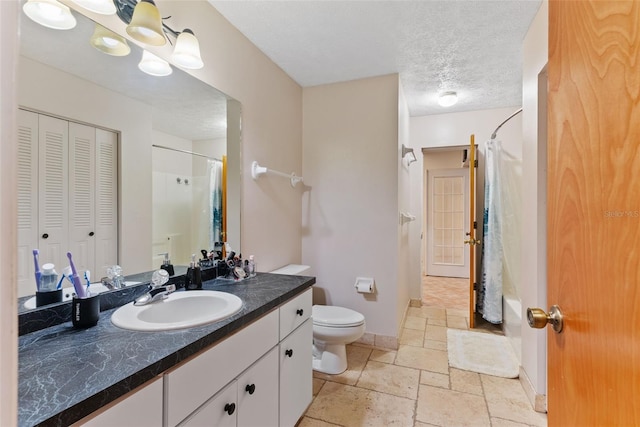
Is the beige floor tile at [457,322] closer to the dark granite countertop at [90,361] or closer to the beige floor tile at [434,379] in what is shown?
the beige floor tile at [434,379]

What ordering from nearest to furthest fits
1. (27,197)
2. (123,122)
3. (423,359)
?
(27,197) < (123,122) < (423,359)

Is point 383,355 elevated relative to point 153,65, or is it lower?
lower

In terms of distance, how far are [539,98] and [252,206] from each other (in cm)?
198

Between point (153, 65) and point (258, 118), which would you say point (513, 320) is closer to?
point (258, 118)

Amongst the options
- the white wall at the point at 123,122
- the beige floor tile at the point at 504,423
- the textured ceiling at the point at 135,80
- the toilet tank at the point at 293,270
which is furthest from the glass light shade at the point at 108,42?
the beige floor tile at the point at 504,423

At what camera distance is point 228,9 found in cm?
181

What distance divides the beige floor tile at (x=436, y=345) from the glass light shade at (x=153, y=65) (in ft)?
9.38

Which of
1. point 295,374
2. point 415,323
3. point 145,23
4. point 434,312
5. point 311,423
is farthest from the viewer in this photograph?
point 434,312

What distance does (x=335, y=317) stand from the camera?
233 centimetres

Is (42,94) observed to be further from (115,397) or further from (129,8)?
(115,397)

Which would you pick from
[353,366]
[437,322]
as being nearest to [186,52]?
[353,366]

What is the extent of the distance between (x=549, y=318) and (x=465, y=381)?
1726 mm

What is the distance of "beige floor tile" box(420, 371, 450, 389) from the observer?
2.12 meters

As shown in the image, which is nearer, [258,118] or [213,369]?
[213,369]
